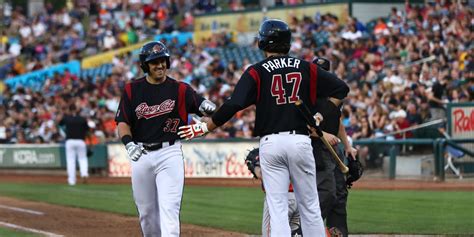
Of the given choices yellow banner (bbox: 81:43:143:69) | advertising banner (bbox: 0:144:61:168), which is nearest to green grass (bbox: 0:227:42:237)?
advertising banner (bbox: 0:144:61:168)

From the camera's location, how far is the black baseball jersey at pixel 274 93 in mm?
8086

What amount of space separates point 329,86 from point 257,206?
848 cm

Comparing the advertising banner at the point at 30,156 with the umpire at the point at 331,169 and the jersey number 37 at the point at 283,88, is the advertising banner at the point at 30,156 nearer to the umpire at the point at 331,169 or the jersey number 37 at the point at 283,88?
the umpire at the point at 331,169

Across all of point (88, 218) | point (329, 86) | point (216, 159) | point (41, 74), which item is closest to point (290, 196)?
point (329, 86)

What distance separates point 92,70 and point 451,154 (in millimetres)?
17553

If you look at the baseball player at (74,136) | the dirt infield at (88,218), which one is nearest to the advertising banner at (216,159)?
the dirt infield at (88,218)

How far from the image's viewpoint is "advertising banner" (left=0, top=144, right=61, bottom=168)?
92.3 feet

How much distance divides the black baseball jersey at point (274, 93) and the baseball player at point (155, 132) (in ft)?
2.97

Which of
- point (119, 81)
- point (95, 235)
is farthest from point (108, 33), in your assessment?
point (95, 235)

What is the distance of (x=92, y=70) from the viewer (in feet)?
117

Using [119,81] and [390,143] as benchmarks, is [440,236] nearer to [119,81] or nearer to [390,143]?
[390,143]

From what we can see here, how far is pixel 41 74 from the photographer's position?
3653cm

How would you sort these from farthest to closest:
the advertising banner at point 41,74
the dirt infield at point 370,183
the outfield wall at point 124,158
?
the advertising banner at point 41,74 → the outfield wall at point 124,158 → the dirt infield at point 370,183

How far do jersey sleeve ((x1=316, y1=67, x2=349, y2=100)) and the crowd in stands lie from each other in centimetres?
1250
